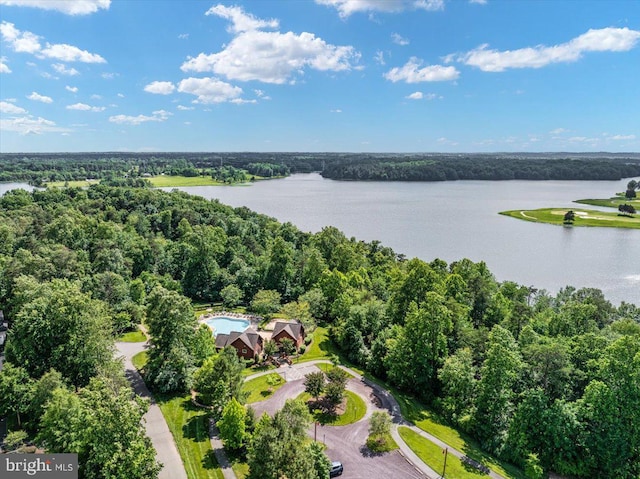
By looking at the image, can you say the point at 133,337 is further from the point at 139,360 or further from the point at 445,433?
the point at 445,433

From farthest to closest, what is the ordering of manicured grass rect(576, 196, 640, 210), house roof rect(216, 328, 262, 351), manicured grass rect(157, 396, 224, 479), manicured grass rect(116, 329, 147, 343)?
manicured grass rect(576, 196, 640, 210)
manicured grass rect(116, 329, 147, 343)
house roof rect(216, 328, 262, 351)
manicured grass rect(157, 396, 224, 479)

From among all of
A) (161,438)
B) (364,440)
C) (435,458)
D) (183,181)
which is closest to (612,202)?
(435,458)

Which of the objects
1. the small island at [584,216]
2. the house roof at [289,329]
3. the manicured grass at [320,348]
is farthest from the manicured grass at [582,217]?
the house roof at [289,329]

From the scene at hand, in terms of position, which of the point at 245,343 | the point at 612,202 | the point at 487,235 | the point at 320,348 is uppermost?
the point at 612,202

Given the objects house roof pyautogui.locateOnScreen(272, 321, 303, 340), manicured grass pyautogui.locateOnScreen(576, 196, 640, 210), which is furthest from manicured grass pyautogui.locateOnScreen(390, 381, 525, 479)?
manicured grass pyautogui.locateOnScreen(576, 196, 640, 210)

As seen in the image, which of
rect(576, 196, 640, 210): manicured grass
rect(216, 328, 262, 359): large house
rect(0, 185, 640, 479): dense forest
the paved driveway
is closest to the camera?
the paved driveway

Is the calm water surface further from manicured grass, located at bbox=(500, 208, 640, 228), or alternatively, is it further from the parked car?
the parked car

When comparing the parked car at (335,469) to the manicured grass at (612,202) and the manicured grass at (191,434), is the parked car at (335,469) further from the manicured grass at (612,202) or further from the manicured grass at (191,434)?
the manicured grass at (612,202)
